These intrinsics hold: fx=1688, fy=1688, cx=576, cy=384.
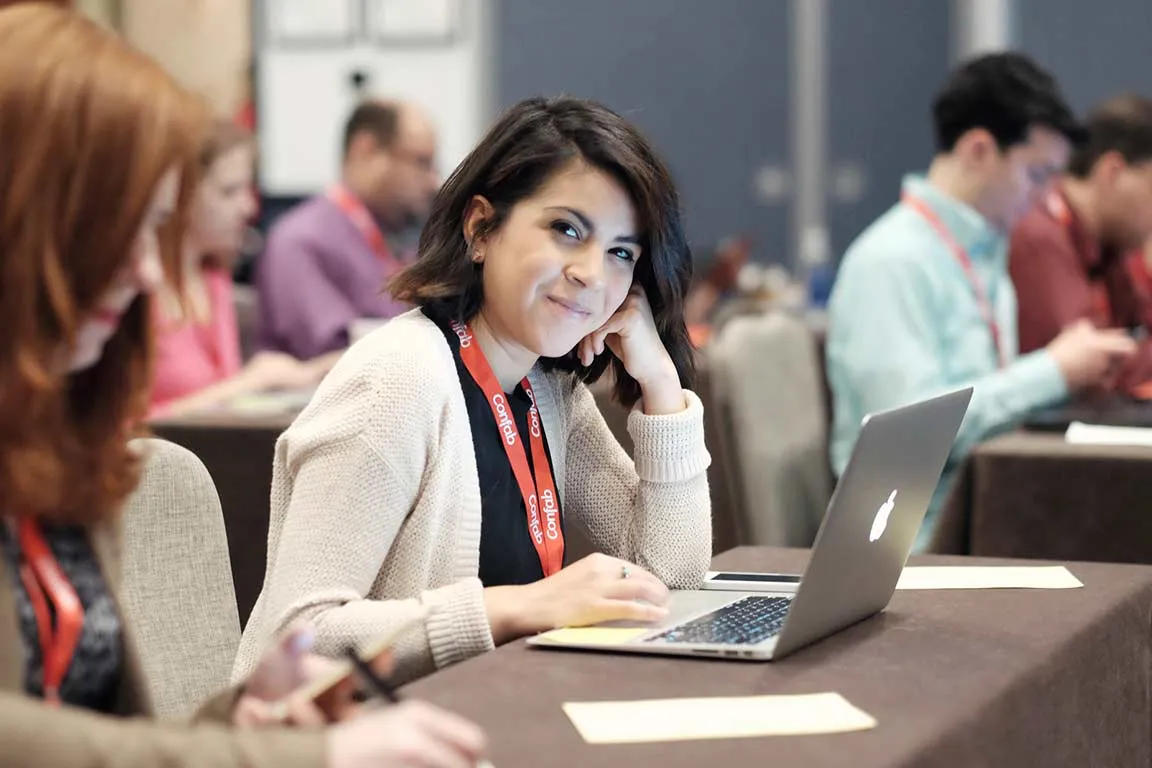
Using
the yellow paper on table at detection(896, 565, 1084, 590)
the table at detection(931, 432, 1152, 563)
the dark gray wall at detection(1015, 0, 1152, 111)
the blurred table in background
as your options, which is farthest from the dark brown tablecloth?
the dark gray wall at detection(1015, 0, 1152, 111)

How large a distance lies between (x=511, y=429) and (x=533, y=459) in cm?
6

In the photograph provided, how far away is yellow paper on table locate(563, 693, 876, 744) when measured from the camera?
1.25m

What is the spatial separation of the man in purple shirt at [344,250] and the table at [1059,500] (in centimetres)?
193

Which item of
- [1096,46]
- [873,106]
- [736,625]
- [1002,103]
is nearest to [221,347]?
[1002,103]

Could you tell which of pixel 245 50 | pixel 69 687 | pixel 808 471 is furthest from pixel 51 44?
pixel 245 50

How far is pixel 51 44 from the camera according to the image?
1.05 meters

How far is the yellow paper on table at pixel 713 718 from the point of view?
1.25 metres

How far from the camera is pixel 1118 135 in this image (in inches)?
177

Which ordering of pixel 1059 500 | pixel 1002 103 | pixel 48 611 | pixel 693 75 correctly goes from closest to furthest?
pixel 48 611, pixel 1059 500, pixel 1002 103, pixel 693 75

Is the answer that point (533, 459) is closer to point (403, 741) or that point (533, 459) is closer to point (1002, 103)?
point (403, 741)

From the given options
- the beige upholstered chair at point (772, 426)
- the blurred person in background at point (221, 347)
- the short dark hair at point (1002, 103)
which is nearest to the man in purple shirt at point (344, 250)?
the blurred person in background at point (221, 347)

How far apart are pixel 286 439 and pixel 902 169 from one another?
247 inches

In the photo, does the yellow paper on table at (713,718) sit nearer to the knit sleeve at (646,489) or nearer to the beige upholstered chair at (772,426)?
the knit sleeve at (646,489)

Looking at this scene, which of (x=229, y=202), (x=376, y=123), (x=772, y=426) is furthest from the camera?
(x=376, y=123)
